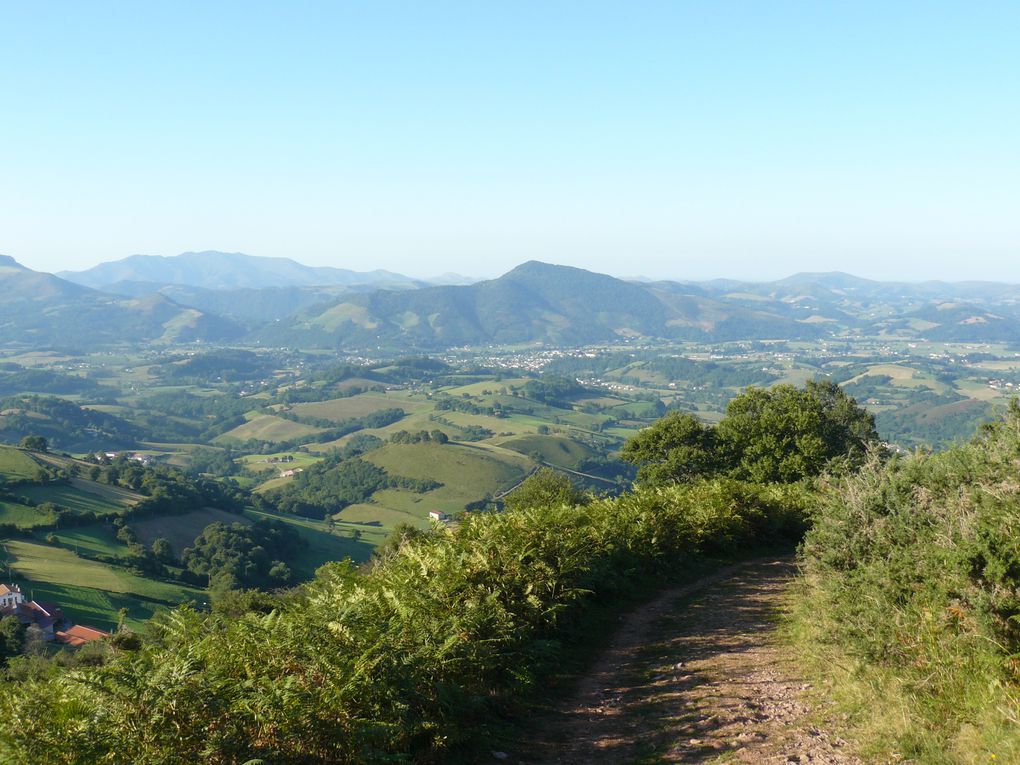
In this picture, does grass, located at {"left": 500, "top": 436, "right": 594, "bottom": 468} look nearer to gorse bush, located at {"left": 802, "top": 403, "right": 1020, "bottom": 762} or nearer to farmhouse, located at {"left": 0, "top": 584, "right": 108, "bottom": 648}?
farmhouse, located at {"left": 0, "top": 584, "right": 108, "bottom": 648}

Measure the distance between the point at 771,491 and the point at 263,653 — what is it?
18529 millimetres

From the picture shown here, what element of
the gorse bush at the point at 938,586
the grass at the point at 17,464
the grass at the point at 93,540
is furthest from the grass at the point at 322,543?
the gorse bush at the point at 938,586

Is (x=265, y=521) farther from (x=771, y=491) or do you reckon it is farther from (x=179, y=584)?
(x=771, y=491)

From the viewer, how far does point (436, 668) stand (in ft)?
23.7

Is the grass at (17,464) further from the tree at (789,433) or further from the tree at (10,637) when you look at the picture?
the tree at (789,433)

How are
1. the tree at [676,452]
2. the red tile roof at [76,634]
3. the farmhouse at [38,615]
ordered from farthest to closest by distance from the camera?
the farmhouse at [38,615] → the red tile roof at [76,634] → the tree at [676,452]

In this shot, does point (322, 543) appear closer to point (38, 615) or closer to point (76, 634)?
point (38, 615)

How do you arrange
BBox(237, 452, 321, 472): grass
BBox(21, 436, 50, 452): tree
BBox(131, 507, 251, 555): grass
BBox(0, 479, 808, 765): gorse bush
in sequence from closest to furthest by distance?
BBox(0, 479, 808, 765): gorse bush < BBox(131, 507, 251, 555): grass < BBox(21, 436, 50, 452): tree < BBox(237, 452, 321, 472): grass

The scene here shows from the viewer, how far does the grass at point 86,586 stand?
6338cm

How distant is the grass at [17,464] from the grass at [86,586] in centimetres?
2213

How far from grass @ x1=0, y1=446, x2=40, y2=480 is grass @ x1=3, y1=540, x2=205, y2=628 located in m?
22.1

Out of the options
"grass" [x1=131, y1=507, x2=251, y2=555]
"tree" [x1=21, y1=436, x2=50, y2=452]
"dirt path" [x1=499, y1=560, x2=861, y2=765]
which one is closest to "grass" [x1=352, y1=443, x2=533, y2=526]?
"grass" [x1=131, y1=507, x2=251, y2=555]

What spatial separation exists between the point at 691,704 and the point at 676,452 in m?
25.2

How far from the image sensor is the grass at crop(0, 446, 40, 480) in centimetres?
9700
